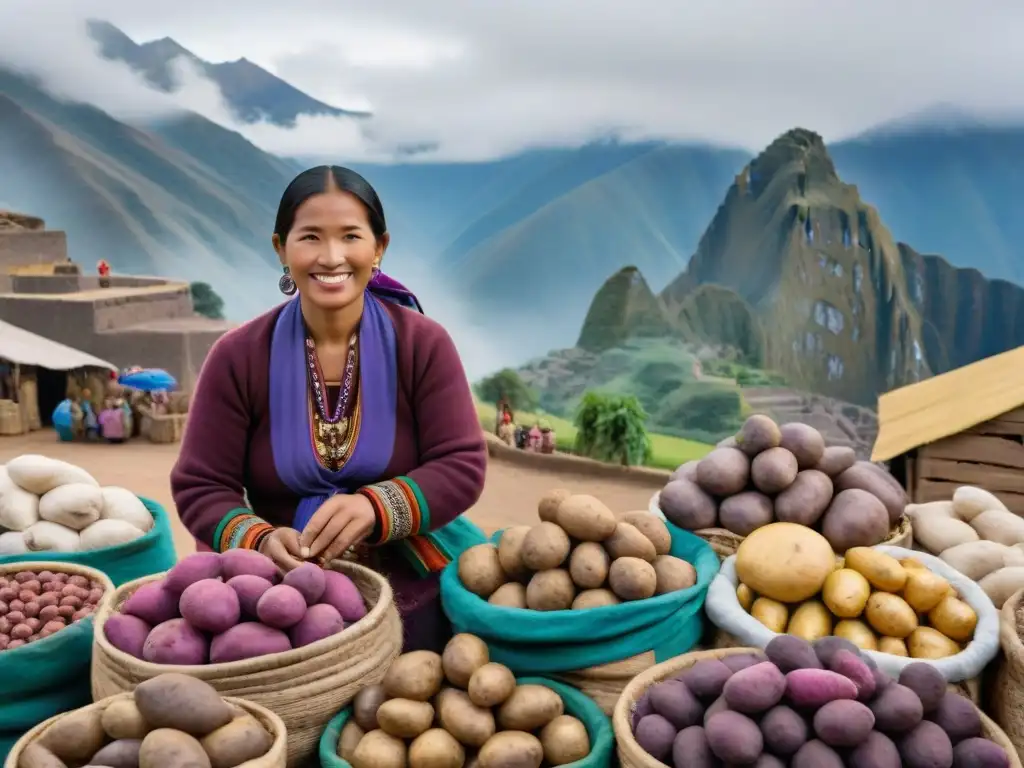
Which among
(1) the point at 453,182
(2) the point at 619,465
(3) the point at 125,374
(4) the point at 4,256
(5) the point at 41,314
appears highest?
(1) the point at 453,182

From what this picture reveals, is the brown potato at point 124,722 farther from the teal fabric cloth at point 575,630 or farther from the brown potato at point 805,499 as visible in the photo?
the brown potato at point 805,499

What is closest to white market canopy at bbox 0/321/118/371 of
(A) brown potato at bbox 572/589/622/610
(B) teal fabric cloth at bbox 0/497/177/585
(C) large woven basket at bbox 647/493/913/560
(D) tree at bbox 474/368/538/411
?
(D) tree at bbox 474/368/538/411

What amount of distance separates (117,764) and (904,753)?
1192mm

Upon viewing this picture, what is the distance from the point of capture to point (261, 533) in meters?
2.04

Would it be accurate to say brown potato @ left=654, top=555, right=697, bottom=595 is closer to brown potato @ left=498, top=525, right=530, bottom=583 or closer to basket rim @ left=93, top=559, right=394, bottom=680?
brown potato @ left=498, top=525, right=530, bottom=583

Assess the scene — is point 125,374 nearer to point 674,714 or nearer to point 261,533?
point 261,533

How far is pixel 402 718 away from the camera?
1.67 m

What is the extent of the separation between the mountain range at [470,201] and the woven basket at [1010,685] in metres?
12.2

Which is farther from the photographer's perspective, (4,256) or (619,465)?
(4,256)

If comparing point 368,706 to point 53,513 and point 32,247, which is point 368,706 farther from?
point 32,247

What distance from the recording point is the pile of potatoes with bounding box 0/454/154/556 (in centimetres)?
253

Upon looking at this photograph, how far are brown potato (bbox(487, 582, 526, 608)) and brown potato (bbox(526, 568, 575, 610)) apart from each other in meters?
0.02

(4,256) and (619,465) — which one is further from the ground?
(4,256)

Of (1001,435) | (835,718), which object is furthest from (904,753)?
(1001,435)
